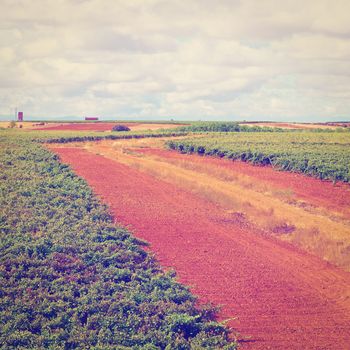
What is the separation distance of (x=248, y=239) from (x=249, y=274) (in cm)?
345

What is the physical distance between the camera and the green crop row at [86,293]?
8.30 metres

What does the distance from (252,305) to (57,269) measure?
482 cm

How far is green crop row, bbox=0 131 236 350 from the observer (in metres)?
8.30

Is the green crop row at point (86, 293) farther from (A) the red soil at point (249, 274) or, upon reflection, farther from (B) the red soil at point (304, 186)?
(B) the red soil at point (304, 186)

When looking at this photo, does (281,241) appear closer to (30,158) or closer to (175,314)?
(175,314)

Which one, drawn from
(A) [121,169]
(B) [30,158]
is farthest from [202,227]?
(B) [30,158]

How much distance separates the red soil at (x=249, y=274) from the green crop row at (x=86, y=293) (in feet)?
3.13

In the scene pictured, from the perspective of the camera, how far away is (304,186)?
87.1 feet

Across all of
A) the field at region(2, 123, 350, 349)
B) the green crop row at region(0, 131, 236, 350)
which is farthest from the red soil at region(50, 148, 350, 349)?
the green crop row at region(0, 131, 236, 350)

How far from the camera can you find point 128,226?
645 inches

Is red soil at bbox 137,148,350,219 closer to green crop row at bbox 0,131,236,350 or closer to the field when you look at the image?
the field

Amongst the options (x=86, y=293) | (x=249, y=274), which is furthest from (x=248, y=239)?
(x=86, y=293)

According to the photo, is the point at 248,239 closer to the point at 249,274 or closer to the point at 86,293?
the point at 249,274

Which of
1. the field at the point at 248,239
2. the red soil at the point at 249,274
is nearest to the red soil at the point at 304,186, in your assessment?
the field at the point at 248,239
